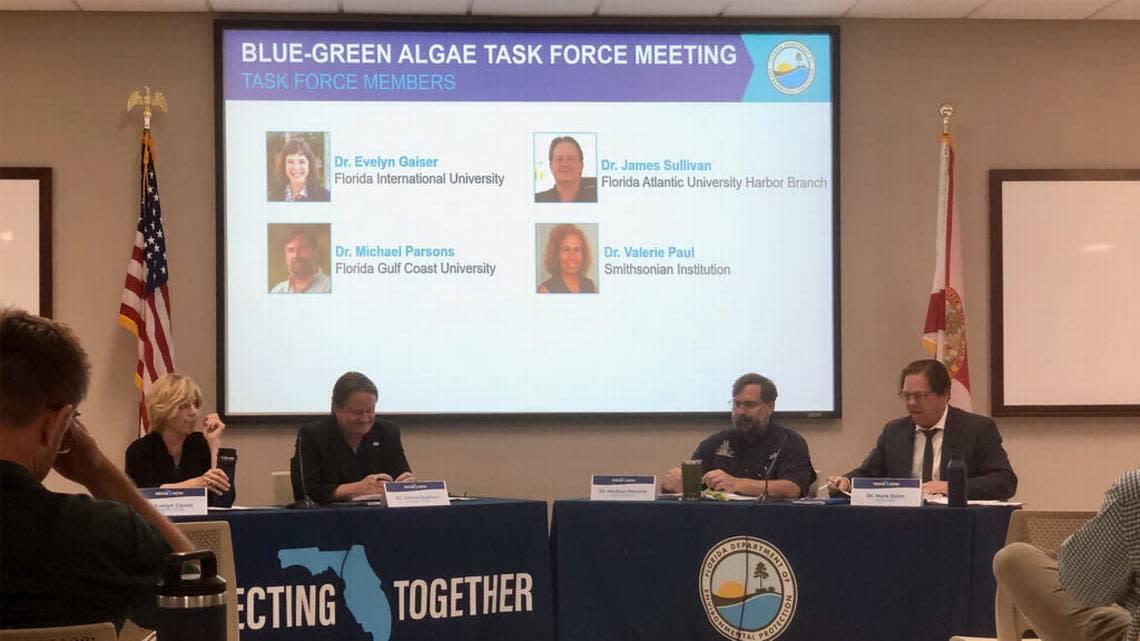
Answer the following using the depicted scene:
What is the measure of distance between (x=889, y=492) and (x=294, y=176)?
3397 mm

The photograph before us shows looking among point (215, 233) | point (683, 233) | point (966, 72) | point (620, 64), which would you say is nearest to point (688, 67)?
point (620, 64)

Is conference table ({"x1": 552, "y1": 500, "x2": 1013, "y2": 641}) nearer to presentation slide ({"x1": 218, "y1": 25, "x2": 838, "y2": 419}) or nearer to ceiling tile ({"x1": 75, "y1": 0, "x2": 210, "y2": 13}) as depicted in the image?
presentation slide ({"x1": 218, "y1": 25, "x2": 838, "y2": 419})

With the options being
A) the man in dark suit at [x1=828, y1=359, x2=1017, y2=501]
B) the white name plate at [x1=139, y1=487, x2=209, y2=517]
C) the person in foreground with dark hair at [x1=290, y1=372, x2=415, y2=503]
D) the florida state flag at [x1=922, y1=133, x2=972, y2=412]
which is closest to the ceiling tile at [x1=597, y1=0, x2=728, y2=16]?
the florida state flag at [x1=922, y1=133, x2=972, y2=412]

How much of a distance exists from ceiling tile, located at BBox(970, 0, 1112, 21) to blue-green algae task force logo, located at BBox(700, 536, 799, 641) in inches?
132

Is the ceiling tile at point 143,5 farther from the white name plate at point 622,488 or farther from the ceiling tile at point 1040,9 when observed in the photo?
the ceiling tile at point 1040,9

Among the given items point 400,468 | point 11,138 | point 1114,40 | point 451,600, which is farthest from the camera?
point 1114,40

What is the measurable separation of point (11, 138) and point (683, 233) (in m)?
3.51

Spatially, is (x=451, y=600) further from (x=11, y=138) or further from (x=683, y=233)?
(x=11, y=138)

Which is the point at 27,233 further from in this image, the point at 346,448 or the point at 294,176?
the point at 346,448

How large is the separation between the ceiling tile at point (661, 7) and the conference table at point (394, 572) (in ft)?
9.25

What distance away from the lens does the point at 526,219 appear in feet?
20.3

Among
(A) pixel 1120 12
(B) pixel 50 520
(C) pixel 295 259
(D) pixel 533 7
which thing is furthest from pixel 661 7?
(B) pixel 50 520

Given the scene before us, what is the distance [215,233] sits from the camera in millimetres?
6070

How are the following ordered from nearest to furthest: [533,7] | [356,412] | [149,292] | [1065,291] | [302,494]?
1. [302,494]
2. [356,412]
3. [149,292]
4. [533,7]
5. [1065,291]
